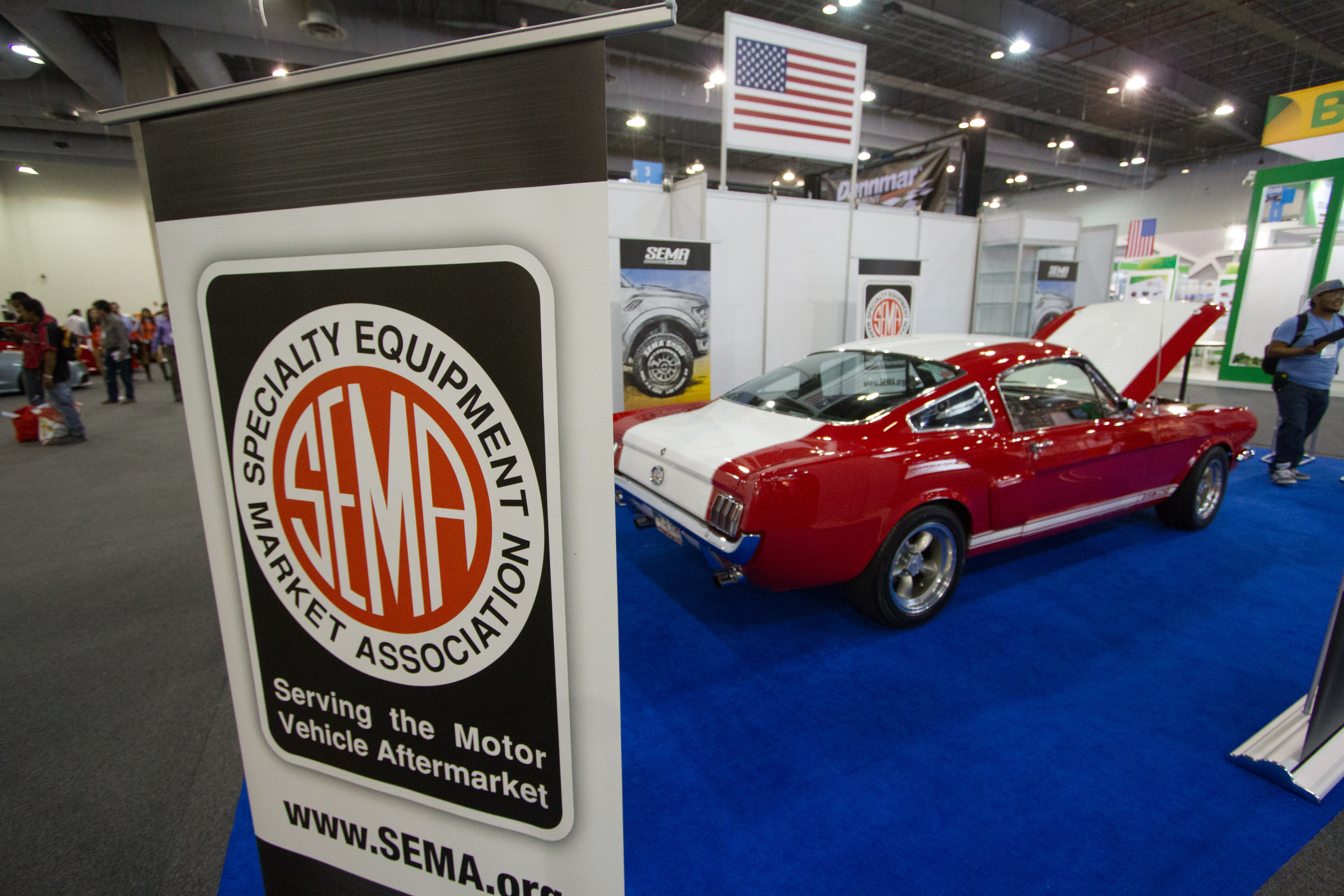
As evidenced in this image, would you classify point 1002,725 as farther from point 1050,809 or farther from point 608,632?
point 608,632

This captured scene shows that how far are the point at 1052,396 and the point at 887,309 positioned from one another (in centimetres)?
357

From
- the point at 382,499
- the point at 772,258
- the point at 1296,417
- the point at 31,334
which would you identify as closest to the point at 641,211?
the point at 772,258

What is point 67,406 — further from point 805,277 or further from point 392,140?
point 392,140

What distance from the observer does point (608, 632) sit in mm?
793

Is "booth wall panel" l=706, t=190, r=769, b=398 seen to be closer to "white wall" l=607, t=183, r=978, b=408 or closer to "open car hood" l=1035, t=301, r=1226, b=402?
"white wall" l=607, t=183, r=978, b=408

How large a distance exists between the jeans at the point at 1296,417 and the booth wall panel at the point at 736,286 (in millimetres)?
4694

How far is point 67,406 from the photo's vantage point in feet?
23.0

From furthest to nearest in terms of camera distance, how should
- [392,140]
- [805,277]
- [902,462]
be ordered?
[805,277] < [902,462] < [392,140]

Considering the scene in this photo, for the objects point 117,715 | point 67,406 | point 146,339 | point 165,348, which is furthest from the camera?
point 146,339

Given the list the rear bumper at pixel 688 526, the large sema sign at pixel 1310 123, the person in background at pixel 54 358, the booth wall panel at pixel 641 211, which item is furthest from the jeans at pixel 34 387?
the large sema sign at pixel 1310 123

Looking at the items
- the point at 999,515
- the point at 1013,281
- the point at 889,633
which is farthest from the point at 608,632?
the point at 1013,281

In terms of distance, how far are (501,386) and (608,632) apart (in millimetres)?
340

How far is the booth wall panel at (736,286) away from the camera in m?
6.83

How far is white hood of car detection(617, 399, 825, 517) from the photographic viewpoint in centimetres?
265
